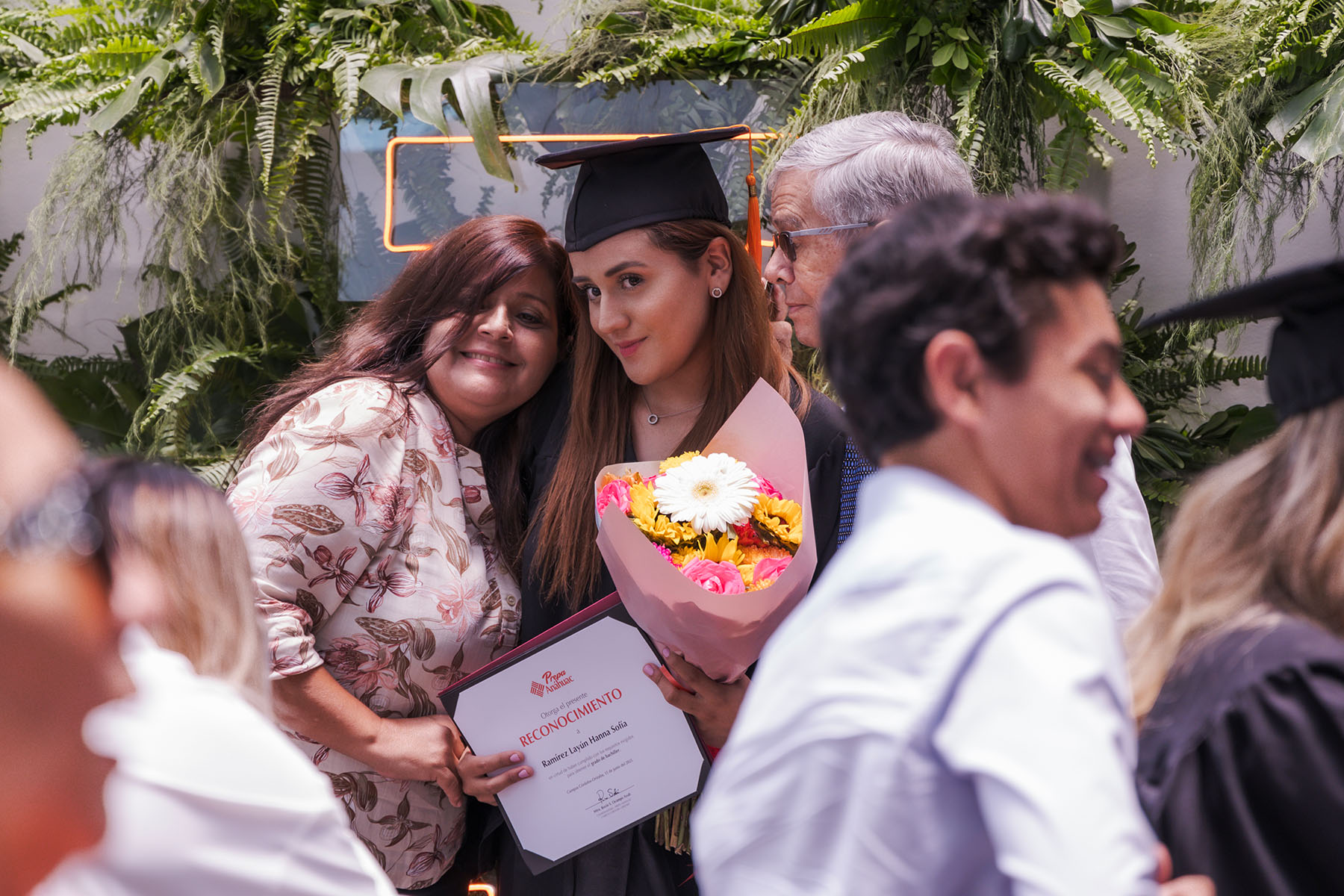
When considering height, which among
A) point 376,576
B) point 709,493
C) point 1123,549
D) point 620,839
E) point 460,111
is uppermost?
point 460,111

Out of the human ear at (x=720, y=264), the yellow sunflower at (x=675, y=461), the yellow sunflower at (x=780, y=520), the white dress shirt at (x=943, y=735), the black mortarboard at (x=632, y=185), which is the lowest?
the yellow sunflower at (x=780, y=520)

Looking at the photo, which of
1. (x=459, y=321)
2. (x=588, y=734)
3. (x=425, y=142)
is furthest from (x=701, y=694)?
(x=425, y=142)

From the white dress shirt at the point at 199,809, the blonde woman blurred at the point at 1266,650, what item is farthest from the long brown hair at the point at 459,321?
the blonde woman blurred at the point at 1266,650

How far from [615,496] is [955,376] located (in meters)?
0.90

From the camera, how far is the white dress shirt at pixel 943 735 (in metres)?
0.66

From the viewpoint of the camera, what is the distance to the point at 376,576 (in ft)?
6.17

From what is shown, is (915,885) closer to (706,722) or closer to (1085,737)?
(1085,737)

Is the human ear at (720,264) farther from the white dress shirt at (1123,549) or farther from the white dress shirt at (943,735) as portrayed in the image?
the white dress shirt at (943,735)

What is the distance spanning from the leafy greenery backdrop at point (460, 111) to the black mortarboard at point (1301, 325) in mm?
1441

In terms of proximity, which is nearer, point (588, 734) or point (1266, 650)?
point (1266, 650)

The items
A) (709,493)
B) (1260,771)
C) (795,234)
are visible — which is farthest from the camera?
(795,234)

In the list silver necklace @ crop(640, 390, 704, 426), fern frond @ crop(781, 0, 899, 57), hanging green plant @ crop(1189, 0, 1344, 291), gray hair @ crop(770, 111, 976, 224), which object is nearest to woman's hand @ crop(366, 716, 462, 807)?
silver necklace @ crop(640, 390, 704, 426)

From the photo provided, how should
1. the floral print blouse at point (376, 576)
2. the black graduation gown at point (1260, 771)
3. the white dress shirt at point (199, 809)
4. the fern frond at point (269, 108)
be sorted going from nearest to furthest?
the white dress shirt at point (199, 809) < the black graduation gown at point (1260, 771) < the floral print blouse at point (376, 576) < the fern frond at point (269, 108)
